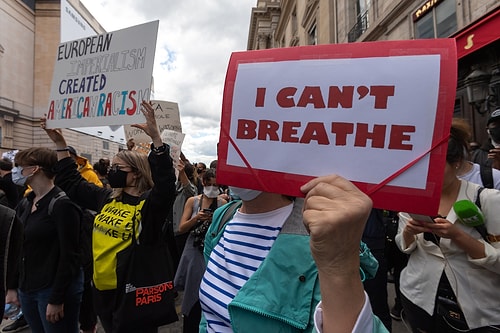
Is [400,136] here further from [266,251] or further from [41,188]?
[41,188]

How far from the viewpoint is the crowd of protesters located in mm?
827

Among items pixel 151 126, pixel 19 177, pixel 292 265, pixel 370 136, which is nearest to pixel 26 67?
pixel 19 177

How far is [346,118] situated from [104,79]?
2.54 m

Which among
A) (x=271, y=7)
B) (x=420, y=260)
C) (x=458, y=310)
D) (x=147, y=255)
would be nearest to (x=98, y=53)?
(x=147, y=255)

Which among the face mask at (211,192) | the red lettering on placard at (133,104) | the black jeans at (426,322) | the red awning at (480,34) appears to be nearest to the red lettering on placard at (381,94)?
the black jeans at (426,322)

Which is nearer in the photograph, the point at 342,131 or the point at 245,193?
the point at 342,131

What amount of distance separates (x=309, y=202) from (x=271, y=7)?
3746 centimetres

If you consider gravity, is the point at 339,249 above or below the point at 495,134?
below

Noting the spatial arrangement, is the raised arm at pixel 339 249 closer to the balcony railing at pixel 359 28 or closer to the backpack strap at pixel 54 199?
the backpack strap at pixel 54 199

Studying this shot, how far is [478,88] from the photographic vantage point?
589 centimetres

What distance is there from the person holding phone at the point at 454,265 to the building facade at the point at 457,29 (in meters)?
4.33

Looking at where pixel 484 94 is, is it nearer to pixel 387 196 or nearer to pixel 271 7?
pixel 387 196

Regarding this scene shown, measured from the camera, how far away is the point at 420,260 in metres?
1.97

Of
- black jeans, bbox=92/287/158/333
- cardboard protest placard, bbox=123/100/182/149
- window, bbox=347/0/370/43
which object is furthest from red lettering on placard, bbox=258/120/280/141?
window, bbox=347/0/370/43
